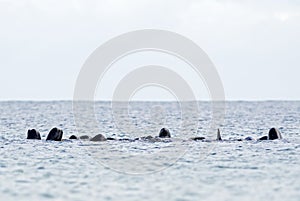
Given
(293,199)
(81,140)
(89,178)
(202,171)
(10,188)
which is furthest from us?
(81,140)

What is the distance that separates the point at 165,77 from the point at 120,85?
433 centimetres

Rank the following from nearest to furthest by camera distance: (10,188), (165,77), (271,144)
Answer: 1. (10,188)
2. (271,144)
3. (165,77)

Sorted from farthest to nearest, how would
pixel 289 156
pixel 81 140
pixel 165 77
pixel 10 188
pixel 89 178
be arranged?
pixel 165 77
pixel 81 140
pixel 289 156
pixel 89 178
pixel 10 188

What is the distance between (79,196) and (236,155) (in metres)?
15.6

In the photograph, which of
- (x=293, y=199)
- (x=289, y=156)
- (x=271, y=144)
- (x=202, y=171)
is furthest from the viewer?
(x=271, y=144)

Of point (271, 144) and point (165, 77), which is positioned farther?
point (165, 77)

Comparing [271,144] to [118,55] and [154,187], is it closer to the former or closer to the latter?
[118,55]

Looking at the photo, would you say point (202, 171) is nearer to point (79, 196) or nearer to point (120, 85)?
point (79, 196)

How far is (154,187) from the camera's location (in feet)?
97.1

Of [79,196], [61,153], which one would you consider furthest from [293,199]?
[61,153]

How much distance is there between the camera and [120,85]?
192 feet

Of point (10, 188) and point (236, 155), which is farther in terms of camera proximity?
point (236, 155)

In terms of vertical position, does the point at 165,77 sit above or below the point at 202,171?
above

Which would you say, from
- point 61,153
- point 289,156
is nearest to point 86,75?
point 61,153
